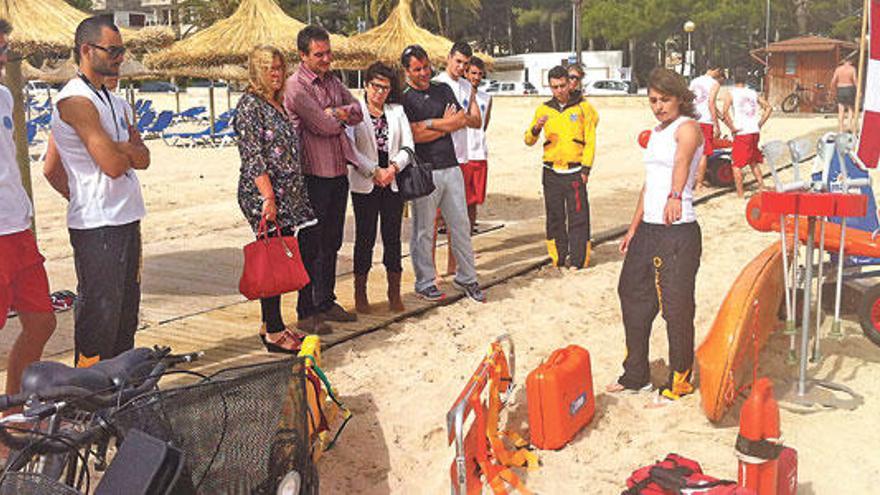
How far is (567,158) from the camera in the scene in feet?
26.2

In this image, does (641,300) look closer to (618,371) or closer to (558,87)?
(618,371)

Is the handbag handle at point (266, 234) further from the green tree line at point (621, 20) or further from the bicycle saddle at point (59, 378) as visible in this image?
the green tree line at point (621, 20)

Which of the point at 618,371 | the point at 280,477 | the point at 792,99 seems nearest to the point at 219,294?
the point at 618,371

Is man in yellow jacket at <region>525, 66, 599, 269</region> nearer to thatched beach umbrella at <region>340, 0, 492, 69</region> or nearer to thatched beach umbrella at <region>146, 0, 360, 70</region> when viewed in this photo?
thatched beach umbrella at <region>340, 0, 492, 69</region>

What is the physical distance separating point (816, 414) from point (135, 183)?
12.1 ft

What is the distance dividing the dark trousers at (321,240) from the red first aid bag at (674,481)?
2.84 m

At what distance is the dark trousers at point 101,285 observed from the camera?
4250 millimetres

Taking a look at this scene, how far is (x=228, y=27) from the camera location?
50.8 feet

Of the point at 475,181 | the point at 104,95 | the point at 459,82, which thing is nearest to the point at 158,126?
the point at 475,181

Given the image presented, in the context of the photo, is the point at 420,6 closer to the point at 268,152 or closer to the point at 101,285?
the point at 268,152

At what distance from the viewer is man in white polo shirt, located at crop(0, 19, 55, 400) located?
3973 millimetres

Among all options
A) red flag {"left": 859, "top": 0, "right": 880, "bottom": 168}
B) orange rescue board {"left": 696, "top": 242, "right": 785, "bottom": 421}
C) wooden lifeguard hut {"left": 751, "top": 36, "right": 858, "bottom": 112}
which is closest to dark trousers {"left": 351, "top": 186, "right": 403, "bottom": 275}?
orange rescue board {"left": 696, "top": 242, "right": 785, "bottom": 421}

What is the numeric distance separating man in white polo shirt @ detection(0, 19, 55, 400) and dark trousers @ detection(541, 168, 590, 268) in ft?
16.1

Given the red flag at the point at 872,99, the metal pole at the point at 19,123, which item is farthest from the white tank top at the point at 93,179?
the red flag at the point at 872,99
